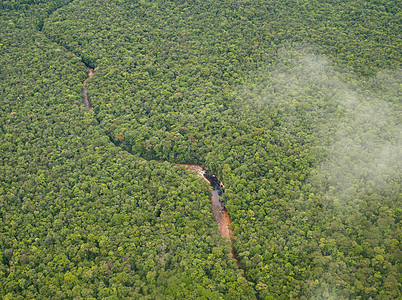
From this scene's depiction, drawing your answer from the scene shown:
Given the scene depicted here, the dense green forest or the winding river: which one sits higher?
the dense green forest

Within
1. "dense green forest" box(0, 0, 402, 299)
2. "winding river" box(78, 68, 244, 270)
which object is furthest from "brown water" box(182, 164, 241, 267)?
"dense green forest" box(0, 0, 402, 299)

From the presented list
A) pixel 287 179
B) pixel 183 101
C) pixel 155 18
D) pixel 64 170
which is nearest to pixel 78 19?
pixel 155 18

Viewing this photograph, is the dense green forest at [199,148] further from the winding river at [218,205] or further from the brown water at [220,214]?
the brown water at [220,214]

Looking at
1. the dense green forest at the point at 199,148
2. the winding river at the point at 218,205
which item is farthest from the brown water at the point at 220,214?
the dense green forest at the point at 199,148

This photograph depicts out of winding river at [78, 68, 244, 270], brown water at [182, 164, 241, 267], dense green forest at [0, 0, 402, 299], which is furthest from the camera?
winding river at [78, 68, 244, 270]

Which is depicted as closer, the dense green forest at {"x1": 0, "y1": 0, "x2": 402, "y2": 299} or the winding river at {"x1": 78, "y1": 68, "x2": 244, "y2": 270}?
the dense green forest at {"x1": 0, "y1": 0, "x2": 402, "y2": 299}

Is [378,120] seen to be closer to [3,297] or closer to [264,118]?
[264,118]

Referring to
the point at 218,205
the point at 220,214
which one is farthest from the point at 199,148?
the point at 220,214

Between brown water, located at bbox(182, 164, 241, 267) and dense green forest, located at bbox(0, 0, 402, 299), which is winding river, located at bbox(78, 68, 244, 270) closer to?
brown water, located at bbox(182, 164, 241, 267)

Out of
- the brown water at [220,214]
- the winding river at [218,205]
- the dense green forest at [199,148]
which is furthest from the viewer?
Answer: the winding river at [218,205]
